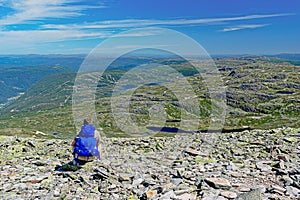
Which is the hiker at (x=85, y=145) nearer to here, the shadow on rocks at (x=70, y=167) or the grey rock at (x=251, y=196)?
the shadow on rocks at (x=70, y=167)

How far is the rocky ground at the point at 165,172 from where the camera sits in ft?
41.5

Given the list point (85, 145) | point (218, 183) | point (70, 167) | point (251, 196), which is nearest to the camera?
point (251, 196)

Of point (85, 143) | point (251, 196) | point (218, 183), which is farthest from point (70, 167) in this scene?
point (251, 196)

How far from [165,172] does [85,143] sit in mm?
4615

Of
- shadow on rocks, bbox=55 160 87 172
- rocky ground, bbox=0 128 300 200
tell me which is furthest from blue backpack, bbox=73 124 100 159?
rocky ground, bbox=0 128 300 200

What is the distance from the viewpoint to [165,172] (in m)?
15.3

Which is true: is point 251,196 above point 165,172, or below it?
above

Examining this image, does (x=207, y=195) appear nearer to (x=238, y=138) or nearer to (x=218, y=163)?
(x=218, y=163)

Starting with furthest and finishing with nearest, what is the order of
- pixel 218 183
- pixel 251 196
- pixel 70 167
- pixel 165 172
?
pixel 70 167, pixel 165 172, pixel 218 183, pixel 251 196

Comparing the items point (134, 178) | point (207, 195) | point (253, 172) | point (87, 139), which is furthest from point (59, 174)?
point (253, 172)

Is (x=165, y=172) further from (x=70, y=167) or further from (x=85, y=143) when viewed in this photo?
(x=70, y=167)

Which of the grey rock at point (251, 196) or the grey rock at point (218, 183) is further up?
the grey rock at point (251, 196)

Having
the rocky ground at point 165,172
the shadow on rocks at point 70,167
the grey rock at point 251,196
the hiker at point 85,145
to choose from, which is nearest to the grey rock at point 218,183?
the rocky ground at point 165,172

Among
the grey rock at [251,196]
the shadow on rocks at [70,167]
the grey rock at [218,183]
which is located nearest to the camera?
the grey rock at [251,196]
